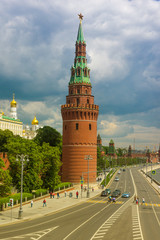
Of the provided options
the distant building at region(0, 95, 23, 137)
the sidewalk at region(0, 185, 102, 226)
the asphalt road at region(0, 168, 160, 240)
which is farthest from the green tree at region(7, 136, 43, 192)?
the distant building at region(0, 95, 23, 137)

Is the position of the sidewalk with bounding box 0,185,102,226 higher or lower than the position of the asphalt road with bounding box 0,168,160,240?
lower

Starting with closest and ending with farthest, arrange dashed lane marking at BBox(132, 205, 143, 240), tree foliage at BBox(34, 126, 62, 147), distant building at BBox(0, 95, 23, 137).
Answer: dashed lane marking at BBox(132, 205, 143, 240) → tree foliage at BBox(34, 126, 62, 147) → distant building at BBox(0, 95, 23, 137)

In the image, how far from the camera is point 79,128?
78.4m

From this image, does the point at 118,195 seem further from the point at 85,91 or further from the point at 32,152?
the point at 85,91

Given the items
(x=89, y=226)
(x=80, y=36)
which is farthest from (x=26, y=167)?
(x=80, y=36)

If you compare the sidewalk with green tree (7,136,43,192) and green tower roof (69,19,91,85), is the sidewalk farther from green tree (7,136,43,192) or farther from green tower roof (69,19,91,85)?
green tower roof (69,19,91,85)

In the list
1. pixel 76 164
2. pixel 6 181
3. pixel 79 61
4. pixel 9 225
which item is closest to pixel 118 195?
pixel 76 164

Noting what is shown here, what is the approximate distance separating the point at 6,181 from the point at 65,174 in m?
38.1

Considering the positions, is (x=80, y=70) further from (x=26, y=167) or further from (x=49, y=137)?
(x=26, y=167)

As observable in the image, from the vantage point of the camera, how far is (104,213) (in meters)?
41.3

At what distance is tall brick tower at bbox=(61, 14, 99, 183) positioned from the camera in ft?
256

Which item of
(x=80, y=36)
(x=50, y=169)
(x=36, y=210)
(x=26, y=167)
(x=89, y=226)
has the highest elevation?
(x=80, y=36)

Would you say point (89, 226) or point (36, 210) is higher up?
point (89, 226)

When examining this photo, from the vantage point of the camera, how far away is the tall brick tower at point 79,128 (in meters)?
78.0
